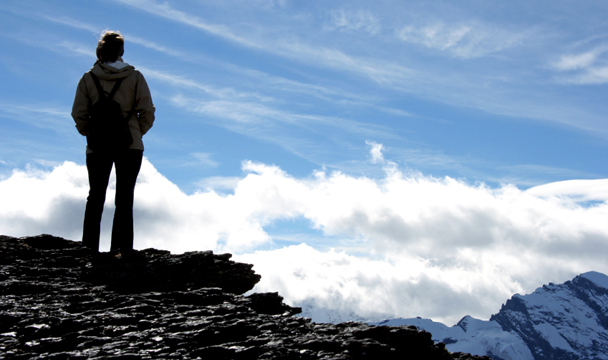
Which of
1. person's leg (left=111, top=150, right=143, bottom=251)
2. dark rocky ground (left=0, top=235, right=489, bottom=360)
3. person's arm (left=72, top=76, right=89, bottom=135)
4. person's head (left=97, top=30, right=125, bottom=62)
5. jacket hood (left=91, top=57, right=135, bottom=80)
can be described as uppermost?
person's head (left=97, top=30, right=125, bottom=62)

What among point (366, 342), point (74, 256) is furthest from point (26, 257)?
point (366, 342)

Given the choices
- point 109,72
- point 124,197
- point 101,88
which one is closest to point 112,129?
point 101,88

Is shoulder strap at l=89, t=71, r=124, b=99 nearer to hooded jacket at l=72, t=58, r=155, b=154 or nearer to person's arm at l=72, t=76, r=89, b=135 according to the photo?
hooded jacket at l=72, t=58, r=155, b=154

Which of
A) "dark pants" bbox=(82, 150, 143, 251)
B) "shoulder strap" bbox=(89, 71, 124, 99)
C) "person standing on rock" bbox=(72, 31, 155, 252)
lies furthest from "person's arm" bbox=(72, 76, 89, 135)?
"dark pants" bbox=(82, 150, 143, 251)

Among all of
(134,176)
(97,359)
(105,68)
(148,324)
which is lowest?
(97,359)

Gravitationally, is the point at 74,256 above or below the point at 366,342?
above

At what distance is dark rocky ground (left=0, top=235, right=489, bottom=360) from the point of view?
6.41 metres

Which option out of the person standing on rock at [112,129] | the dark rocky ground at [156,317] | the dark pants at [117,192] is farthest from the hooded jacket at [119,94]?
the dark rocky ground at [156,317]

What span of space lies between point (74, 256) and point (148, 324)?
421 cm

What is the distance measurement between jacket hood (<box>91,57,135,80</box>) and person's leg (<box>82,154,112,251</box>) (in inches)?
70.5

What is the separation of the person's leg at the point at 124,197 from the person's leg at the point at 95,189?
27cm

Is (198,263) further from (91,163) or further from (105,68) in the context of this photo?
(105,68)

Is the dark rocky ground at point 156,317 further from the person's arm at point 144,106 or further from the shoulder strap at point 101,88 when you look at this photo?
the shoulder strap at point 101,88

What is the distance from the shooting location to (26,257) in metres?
10.3
